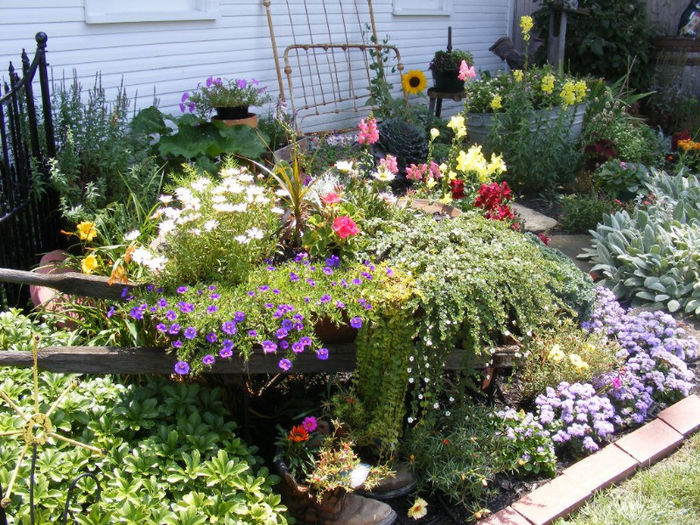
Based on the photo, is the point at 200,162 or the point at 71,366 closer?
the point at 71,366

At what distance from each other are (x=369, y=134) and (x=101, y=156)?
63.1 inches

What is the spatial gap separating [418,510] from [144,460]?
1.02 m

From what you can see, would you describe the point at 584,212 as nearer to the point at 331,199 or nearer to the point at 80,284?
the point at 331,199

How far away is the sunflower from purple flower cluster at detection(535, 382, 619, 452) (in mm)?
4279

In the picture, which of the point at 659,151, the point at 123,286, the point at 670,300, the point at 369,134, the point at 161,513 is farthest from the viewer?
the point at 659,151

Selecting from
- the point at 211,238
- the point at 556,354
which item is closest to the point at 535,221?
the point at 556,354

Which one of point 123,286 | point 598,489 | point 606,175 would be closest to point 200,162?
point 123,286

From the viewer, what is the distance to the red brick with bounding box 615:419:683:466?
296 cm

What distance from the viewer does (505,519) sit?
101 inches

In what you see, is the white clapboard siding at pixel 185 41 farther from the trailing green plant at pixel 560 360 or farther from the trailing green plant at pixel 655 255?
the trailing green plant at pixel 560 360

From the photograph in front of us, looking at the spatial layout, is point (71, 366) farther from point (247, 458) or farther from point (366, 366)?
point (366, 366)

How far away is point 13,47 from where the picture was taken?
4.18 m

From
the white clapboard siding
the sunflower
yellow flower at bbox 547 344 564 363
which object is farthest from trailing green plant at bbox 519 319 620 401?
the sunflower

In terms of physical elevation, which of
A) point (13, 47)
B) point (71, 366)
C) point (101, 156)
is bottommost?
point (71, 366)
